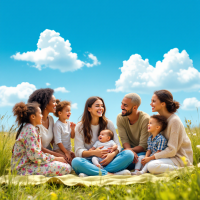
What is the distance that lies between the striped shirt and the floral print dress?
221 centimetres

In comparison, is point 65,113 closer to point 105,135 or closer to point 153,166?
point 105,135

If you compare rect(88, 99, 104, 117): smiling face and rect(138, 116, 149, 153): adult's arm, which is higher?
rect(88, 99, 104, 117): smiling face

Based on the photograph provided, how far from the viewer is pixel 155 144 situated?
5137 millimetres

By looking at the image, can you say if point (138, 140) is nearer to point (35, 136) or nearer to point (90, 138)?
point (90, 138)

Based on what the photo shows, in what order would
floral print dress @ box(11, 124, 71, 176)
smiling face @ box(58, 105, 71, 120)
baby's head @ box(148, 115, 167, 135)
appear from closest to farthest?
1. floral print dress @ box(11, 124, 71, 176)
2. baby's head @ box(148, 115, 167, 135)
3. smiling face @ box(58, 105, 71, 120)

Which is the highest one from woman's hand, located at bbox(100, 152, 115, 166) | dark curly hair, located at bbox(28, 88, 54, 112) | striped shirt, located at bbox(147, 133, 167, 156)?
dark curly hair, located at bbox(28, 88, 54, 112)

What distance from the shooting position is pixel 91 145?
17.9 feet

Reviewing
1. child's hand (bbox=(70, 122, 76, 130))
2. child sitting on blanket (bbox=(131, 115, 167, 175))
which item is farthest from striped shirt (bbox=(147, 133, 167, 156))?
child's hand (bbox=(70, 122, 76, 130))

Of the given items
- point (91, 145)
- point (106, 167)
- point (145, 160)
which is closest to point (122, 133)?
point (91, 145)

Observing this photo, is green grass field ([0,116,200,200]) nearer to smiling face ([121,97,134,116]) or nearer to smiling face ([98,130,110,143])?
smiling face ([98,130,110,143])

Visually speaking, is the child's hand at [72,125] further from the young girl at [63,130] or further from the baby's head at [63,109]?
the baby's head at [63,109]

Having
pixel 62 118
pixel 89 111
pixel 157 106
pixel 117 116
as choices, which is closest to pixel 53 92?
pixel 62 118

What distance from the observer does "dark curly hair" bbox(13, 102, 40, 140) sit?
463cm

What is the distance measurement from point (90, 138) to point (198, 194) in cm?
323
